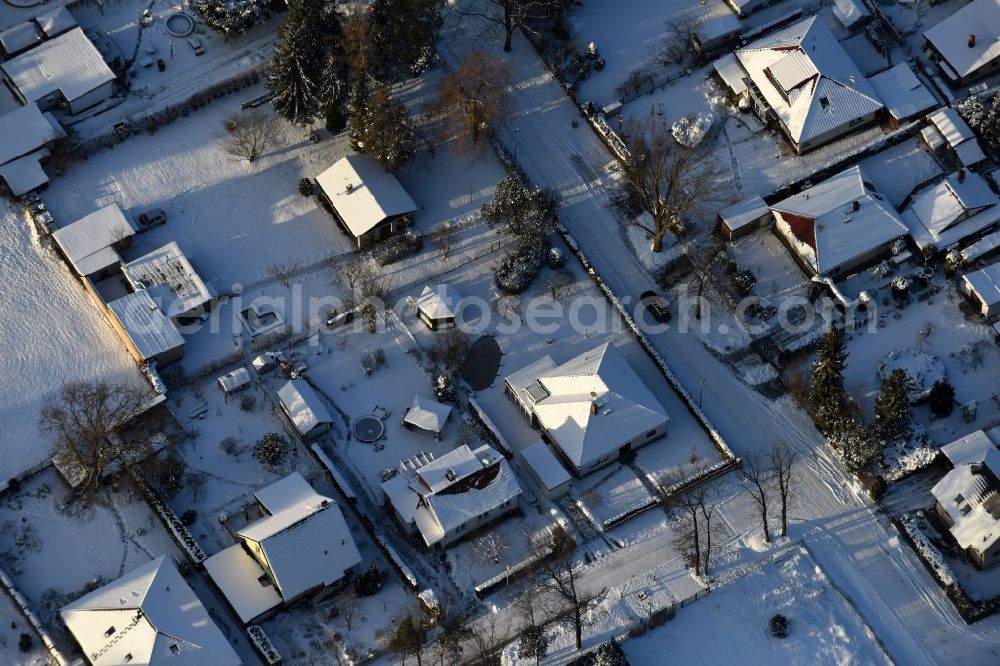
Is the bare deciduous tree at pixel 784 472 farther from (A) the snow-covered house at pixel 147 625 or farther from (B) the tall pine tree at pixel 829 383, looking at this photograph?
(A) the snow-covered house at pixel 147 625

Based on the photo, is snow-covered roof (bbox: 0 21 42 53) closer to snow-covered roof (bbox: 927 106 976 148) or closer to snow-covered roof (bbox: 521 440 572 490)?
snow-covered roof (bbox: 521 440 572 490)

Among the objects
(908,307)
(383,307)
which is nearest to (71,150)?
(383,307)

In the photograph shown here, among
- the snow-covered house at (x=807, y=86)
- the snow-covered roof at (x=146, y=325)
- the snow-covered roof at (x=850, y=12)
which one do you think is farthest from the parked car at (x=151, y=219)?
the snow-covered roof at (x=850, y=12)

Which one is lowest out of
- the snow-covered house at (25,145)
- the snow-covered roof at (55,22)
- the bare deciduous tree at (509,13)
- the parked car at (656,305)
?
the parked car at (656,305)

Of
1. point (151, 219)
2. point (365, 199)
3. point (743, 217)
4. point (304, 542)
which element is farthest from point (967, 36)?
point (304, 542)

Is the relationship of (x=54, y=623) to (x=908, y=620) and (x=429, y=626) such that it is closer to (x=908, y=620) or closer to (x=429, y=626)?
(x=429, y=626)

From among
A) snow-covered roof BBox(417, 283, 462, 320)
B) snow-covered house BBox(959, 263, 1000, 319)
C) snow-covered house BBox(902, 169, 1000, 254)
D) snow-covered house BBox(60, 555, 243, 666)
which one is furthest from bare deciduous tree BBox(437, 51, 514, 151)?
snow-covered house BBox(60, 555, 243, 666)
